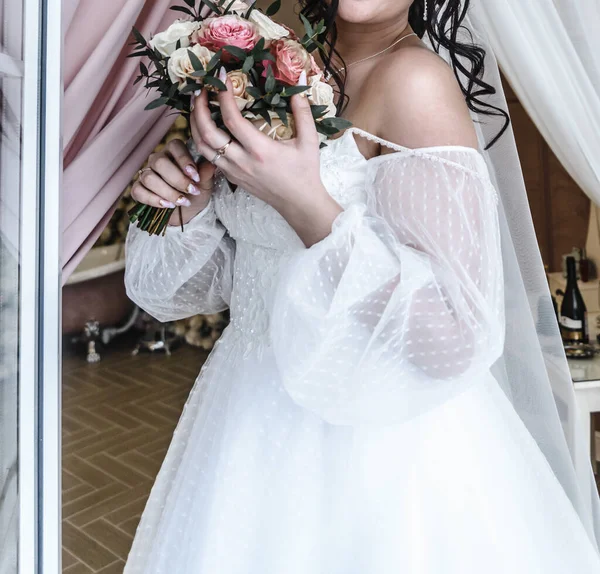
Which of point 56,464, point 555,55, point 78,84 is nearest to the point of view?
point 56,464

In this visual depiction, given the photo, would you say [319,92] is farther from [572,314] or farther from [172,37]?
[572,314]

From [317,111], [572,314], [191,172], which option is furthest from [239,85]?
[572,314]

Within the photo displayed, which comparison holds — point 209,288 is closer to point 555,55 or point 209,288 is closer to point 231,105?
point 231,105

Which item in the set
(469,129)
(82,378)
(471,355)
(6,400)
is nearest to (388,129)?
(469,129)

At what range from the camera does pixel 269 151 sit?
3.29 feet

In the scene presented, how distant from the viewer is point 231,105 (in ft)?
3.20

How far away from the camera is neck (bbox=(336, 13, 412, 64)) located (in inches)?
50.6

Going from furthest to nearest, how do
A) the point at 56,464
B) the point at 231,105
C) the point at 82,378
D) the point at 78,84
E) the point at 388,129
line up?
the point at 82,378
the point at 78,84
the point at 388,129
the point at 231,105
the point at 56,464

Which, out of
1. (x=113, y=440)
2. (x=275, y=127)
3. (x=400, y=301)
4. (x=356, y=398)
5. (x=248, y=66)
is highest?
(x=248, y=66)

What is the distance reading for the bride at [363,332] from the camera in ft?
3.32

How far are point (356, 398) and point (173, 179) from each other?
21.0 inches

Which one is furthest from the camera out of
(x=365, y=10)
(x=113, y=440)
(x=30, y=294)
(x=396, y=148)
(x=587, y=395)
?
(x=113, y=440)

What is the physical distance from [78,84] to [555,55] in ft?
3.32

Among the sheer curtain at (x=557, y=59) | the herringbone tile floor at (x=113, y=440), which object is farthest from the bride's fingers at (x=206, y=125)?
the herringbone tile floor at (x=113, y=440)
